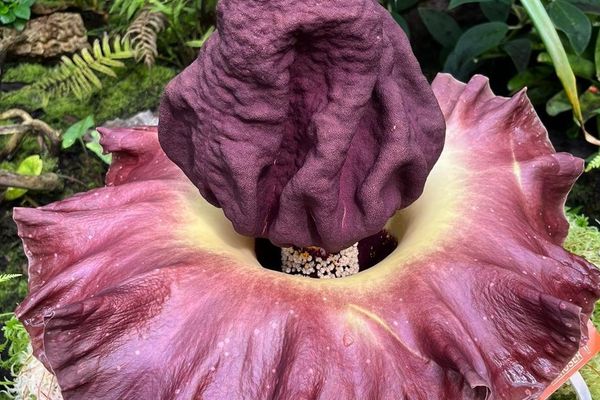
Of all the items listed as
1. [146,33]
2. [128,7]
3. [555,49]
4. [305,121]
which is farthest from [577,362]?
[128,7]

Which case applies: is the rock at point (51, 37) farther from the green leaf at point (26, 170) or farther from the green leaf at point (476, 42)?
the green leaf at point (476, 42)

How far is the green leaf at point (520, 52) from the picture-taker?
105 inches

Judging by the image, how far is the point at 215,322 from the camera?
112 centimetres

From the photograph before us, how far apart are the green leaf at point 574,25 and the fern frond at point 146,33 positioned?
1.68 meters

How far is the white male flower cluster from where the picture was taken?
144 centimetres

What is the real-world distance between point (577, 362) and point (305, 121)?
2.38 feet

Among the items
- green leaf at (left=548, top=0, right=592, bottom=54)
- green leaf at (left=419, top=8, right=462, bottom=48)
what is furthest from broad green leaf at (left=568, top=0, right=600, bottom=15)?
green leaf at (left=419, top=8, right=462, bottom=48)

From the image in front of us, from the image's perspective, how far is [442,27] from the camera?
296 cm

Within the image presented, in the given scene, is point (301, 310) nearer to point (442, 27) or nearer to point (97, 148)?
point (97, 148)

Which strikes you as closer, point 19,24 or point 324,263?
point 324,263

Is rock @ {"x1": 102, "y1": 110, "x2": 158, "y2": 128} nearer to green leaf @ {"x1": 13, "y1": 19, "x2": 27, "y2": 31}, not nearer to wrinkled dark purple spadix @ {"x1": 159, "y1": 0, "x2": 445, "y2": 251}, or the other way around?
green leaf @ {"x1": 13, "y1": 19, "x2": 27, "y2": 31}

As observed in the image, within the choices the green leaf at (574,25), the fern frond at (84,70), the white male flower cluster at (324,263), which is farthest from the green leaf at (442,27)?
the white male flower cluster at (324,263)

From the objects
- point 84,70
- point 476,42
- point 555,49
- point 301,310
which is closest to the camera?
point 301,310

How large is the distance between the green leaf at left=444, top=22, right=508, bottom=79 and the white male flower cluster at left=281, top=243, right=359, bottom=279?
59.3 inches
